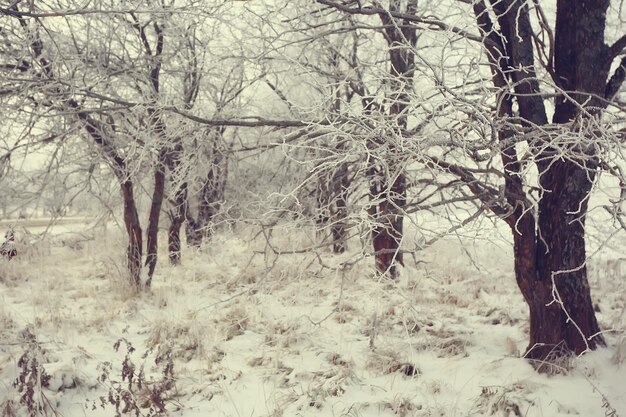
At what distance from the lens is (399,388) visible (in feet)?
14.8

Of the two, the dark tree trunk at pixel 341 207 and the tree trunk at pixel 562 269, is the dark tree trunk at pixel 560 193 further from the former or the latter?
the dark tree trunk at pixel 341 207

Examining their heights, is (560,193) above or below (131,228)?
above

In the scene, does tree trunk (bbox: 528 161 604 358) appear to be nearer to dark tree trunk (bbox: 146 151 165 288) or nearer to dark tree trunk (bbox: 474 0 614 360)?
dark tree trunk (bbox: 474 0 614 360)

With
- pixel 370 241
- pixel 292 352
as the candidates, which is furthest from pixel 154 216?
pixel 370 241

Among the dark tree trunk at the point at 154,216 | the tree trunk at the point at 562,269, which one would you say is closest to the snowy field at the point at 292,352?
the tree trunk at the point at 562,269

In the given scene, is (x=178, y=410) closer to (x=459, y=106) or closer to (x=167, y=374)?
(x=167, y=374)

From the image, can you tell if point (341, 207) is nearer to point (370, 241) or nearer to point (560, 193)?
point (370, 241)

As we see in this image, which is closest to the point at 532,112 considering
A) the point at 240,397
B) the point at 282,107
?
the point at 240,397

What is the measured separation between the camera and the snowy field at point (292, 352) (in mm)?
4195

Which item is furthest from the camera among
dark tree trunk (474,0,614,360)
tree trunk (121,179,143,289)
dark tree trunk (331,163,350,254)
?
tree trunk (121,179,143,289)

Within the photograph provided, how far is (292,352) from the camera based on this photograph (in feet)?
18.0

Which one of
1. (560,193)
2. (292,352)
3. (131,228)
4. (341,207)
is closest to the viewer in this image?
(341,207)

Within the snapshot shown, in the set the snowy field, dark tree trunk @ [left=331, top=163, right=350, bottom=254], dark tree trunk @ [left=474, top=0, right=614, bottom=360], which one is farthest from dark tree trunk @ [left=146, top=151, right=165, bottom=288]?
dark tree trunk @ [left=474, top=0, right=614, bottom=360]

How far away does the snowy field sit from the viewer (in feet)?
13.8
